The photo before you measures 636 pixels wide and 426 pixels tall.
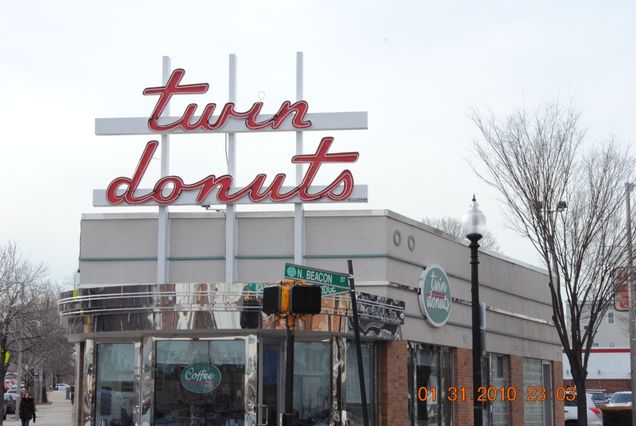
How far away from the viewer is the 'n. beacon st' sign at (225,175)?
21.7 metres

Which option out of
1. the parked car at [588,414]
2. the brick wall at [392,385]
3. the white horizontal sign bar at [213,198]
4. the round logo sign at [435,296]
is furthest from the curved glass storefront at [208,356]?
the parked car at [588,414]

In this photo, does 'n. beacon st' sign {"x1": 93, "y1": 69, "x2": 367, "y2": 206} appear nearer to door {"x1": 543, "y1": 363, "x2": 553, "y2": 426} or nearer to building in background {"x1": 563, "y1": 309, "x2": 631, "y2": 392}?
door {"x1": 543, "y1": 363, "x2": 553, "y2": 426}

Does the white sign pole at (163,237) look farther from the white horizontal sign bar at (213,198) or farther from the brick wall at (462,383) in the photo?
the brick wall at (462,383)

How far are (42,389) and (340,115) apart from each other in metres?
62.3

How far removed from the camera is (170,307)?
19422 millimetres

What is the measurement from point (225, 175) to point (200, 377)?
4621 millimetres

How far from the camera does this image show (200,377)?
66.0 feet

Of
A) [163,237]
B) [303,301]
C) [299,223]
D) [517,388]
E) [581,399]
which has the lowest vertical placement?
[581,399]

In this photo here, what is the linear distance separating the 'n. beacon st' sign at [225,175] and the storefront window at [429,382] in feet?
15.3

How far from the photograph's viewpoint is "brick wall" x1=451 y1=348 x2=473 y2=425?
25391 millimetres

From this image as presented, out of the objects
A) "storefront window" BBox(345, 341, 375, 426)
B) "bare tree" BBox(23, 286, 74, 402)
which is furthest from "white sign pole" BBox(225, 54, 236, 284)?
"bare tree" BBox(23, 286, 74, 402)

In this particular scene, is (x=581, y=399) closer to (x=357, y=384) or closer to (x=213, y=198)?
(x=357, y=384)

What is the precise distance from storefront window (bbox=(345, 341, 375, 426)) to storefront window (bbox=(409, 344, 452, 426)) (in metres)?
1.48

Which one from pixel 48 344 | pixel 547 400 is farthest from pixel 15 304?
pixel 547 400
